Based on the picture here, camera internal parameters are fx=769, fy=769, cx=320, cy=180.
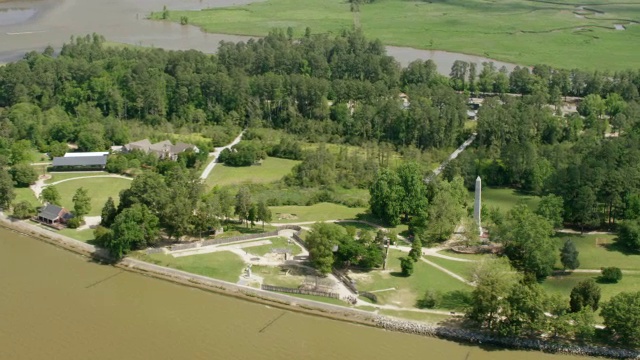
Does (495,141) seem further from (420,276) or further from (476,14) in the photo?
(476,14)

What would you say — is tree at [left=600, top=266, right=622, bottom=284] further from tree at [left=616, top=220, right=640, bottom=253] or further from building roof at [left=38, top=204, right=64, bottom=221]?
building roof at [left=38, top=204, right=64, bottom=221]

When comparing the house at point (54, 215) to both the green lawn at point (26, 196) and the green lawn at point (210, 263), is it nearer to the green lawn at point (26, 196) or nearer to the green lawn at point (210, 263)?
the green lawn at point (26, 196)

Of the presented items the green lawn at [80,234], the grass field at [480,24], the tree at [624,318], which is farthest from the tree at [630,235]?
the grass field at [480,24]

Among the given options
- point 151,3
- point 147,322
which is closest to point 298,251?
point 147,322

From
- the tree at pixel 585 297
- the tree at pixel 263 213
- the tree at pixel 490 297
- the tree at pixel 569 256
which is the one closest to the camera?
the tree at pixel 490 297

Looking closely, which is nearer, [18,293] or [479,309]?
[479,309]

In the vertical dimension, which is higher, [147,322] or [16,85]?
[16,85]

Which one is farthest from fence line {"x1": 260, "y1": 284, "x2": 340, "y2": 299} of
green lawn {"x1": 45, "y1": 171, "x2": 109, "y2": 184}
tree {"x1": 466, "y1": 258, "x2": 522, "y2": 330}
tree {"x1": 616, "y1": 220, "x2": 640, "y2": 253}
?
green lawn {"x1": 45, "y1": 171, "x2": 109, "y2": 184}
